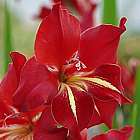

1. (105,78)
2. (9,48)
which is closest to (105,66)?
(105,78)

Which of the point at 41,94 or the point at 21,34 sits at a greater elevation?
the point at 41,94

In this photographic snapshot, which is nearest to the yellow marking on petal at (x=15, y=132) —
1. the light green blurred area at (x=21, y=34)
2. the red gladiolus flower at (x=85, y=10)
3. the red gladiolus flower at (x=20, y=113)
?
the red gladiolus flower at (x=20, y=113)

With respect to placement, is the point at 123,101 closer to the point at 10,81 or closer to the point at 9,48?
the point at 10,81

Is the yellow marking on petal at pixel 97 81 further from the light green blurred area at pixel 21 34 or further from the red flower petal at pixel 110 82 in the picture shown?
the light green blurred area at pixel 21 34

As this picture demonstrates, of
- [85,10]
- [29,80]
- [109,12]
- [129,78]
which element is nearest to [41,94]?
[29,80]

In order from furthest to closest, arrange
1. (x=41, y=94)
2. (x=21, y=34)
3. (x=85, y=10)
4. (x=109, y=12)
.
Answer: (x=21, y=34) < (x=85, y=10) < (x=109, y=12) < (x=41, y=94)

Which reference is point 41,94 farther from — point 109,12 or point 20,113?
point 109,12

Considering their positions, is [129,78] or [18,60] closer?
[18,60]
